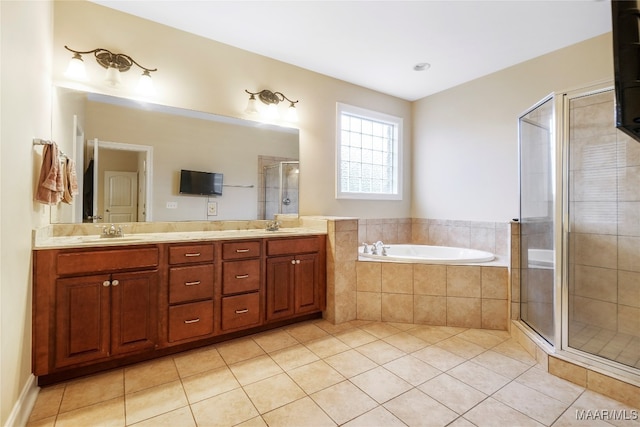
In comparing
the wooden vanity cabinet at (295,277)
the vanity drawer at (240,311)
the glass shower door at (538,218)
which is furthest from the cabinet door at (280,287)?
the glass shower door at (538,218)

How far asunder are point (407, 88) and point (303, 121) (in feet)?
4.90

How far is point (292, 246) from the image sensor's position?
2.56m

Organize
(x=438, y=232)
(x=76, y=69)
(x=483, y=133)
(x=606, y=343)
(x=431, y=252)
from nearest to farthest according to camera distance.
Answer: (x=606, y=343)
(x=76, y=69)
(x=483, y=133)
(x=431, y=252)
(x=438, y=232)

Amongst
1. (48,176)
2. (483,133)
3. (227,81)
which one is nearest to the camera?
(48,176)

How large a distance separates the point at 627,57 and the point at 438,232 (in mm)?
2842

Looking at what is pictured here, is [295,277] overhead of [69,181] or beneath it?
beneath

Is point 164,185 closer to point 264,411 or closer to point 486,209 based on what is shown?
point 264,411

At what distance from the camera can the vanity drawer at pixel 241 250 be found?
2236mm

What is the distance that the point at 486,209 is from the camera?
336 cm

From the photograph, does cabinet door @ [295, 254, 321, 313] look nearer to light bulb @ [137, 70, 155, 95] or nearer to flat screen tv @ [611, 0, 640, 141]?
light bulb @ [137, 70, 155, 95]

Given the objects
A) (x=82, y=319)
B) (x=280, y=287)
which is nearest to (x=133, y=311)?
(x=82, y=319)

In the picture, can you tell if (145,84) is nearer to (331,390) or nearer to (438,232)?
(331,390)

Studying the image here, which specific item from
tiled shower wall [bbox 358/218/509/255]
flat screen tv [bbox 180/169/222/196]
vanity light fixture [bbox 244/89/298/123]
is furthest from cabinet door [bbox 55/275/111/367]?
tiled shower wall [bbox 358/218/509/255]

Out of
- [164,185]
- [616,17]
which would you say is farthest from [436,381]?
[164,185]
